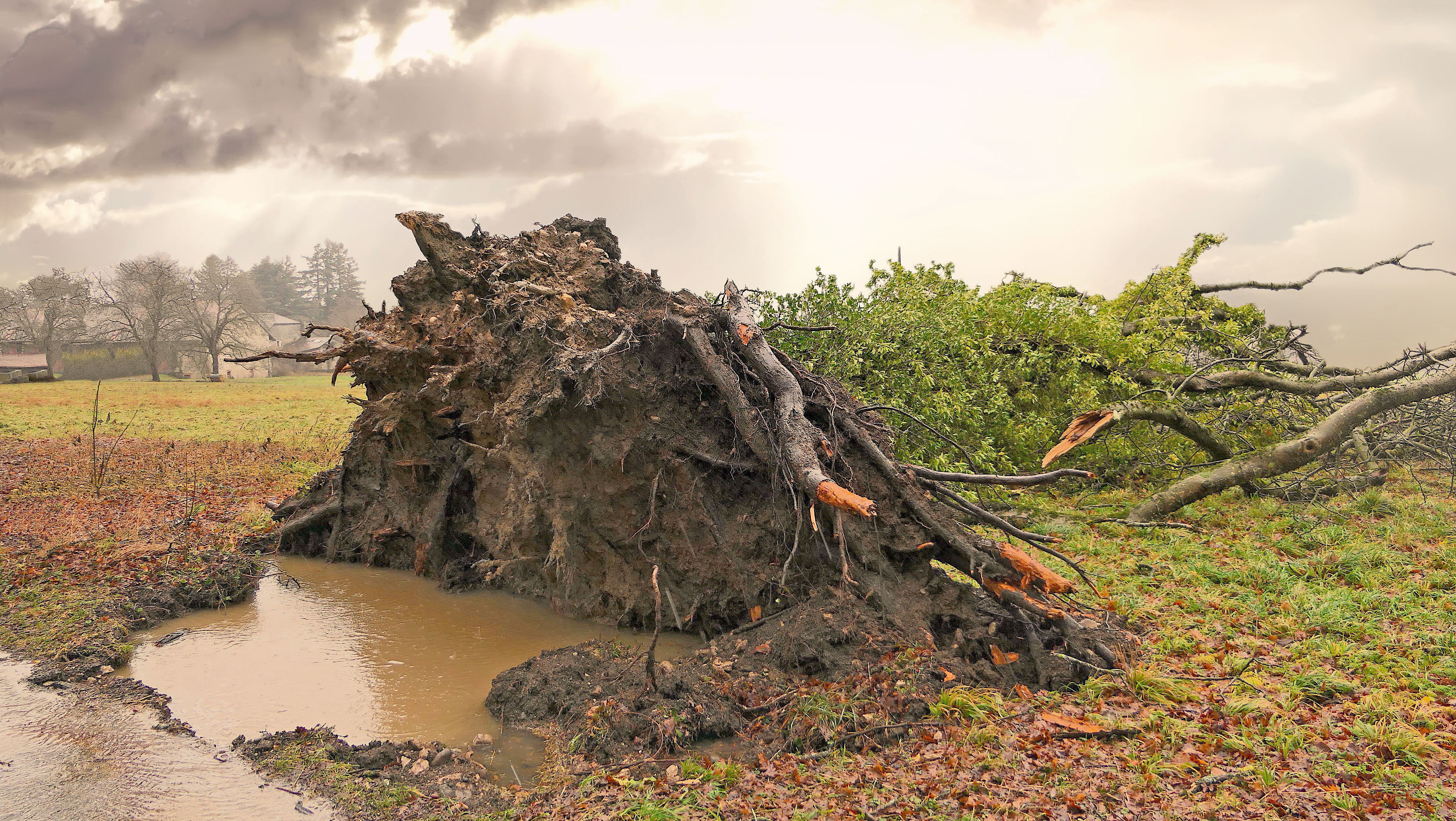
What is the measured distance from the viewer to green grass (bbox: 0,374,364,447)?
19531mm

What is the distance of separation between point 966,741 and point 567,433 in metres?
4.24

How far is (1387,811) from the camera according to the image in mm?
3895

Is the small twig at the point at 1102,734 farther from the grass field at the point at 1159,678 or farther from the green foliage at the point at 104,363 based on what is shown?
the green foliage at the point at 104,363

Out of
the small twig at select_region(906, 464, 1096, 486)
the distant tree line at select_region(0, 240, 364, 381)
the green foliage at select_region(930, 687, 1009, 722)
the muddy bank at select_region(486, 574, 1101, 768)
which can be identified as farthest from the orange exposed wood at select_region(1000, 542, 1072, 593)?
the distant tree line at select_region(0, 240, 364, 381)

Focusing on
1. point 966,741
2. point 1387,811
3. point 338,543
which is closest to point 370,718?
point 966,741

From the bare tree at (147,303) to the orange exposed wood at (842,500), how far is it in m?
51.6

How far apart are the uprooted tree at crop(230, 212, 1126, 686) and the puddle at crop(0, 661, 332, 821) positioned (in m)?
2.86

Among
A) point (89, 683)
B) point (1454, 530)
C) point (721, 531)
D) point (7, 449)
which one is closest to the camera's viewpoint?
point (89, 683)

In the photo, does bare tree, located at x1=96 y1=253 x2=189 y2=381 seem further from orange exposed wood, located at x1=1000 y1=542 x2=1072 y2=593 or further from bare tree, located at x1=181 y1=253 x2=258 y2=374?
orange exposed wood, located at x1=1000 y1=542 x2=1072 y2=593

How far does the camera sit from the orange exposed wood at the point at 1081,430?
7.25 metres

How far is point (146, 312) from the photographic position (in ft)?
150

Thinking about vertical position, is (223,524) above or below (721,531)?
below

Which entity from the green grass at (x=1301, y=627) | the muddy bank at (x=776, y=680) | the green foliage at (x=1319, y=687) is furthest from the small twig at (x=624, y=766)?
the green foliage at (x=1319, y=687)

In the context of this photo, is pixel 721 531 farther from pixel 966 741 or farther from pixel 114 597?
pixel 114 597
